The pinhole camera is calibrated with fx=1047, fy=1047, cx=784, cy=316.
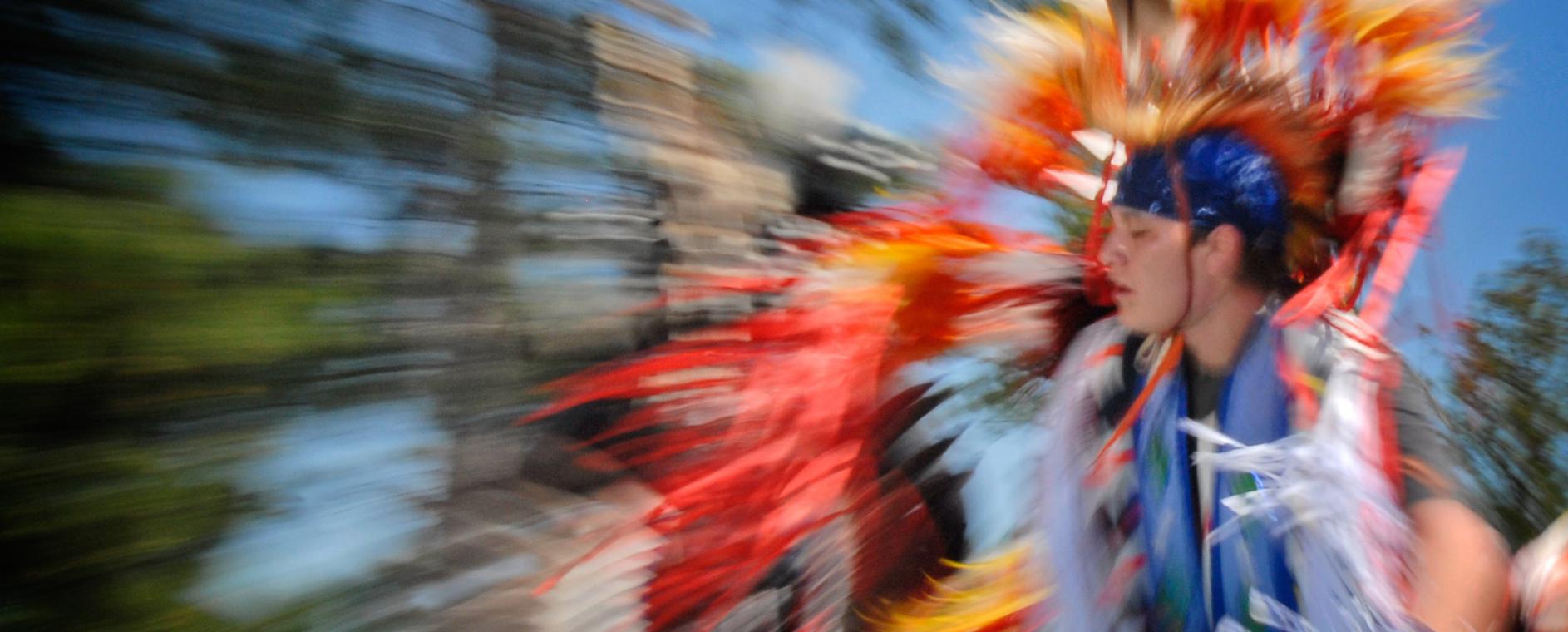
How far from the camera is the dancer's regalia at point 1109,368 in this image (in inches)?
25.4

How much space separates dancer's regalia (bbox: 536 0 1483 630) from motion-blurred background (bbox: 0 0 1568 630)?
3 cm

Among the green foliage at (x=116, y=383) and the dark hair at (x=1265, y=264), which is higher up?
the dark hair at (x=1265, y=264)

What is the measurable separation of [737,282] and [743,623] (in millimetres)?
246

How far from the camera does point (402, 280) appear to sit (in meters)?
0.65

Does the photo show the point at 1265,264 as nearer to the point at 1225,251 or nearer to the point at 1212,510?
the point at 1225,251

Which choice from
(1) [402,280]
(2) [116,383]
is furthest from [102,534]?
(1) [402,280]

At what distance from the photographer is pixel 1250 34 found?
686 mm

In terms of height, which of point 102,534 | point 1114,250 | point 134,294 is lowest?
point 102,534

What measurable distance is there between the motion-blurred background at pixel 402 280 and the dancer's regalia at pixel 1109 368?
0.03 metres

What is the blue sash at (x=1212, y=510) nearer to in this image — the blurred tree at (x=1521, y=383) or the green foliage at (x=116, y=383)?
the blurred tree at (x=1521, y=383)

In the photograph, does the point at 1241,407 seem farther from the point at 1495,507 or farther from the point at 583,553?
the point at 583,553

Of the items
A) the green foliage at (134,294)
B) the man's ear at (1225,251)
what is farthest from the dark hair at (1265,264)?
the green foliage at (134,294)

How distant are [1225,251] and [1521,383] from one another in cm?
24

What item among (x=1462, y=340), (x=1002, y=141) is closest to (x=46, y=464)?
(x=1002, y=141)
